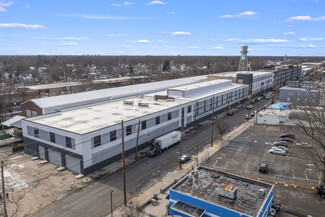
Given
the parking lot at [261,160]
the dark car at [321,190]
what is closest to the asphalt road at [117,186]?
the parking lot at [261,160]

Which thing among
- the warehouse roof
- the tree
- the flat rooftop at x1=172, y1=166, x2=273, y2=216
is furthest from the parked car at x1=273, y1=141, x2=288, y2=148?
the warehouse roof

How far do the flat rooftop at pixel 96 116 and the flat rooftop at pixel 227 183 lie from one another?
58.6 feet

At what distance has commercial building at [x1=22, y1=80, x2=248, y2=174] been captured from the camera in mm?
37438

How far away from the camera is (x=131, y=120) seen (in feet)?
142

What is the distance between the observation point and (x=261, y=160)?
42.2 meters

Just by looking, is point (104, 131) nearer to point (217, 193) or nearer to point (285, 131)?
point (217, 193)

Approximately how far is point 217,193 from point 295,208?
403 inches

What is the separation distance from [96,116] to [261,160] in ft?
99.4

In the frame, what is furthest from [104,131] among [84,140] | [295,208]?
[295,208]

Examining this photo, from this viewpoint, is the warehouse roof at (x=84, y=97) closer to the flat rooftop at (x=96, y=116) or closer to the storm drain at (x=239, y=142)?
the flat rooftop at (x=96, y=116)

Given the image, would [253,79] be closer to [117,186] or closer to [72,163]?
[117,186]

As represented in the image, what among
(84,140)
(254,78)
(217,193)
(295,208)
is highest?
(254,78)

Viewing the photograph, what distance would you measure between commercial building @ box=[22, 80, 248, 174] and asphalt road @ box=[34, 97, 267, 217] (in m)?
4.30

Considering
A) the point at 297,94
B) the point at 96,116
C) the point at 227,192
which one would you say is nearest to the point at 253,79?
the point at 297,94
